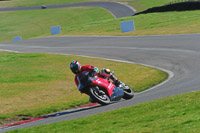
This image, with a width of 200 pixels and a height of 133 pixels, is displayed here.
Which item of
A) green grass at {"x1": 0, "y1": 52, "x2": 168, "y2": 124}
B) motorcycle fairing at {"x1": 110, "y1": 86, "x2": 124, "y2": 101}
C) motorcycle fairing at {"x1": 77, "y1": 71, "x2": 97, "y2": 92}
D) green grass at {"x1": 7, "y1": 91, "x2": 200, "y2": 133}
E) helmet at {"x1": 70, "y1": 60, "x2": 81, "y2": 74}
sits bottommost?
green grass at {"x1": 0, "y1": 52, "x2": 168, "y2": 124}

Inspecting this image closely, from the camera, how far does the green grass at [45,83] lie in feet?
51.4

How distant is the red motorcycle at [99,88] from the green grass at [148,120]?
2217 mm

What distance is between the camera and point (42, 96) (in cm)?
1767

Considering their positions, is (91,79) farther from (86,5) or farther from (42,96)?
(86,5)

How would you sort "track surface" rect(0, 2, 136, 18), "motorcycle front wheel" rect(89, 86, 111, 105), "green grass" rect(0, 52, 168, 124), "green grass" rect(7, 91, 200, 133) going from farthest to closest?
1. "track surface" rect(0, 2, 136, 18)
2. "green grass" rect(0, 52, 168, 124)
3. "motorcycle front wheel" rect(89, 86, 111, 105)
4. "green grass" rect(7, 91, 200, 133)

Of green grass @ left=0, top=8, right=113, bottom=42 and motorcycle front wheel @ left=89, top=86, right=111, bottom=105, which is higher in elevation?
green grass @ left=0, top=8, right=113, bottom=42

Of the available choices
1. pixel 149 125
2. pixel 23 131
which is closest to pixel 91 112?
pixel 23 131

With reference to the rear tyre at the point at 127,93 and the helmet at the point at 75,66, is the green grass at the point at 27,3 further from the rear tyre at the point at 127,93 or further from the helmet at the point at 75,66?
the helmet at the point at 75,66

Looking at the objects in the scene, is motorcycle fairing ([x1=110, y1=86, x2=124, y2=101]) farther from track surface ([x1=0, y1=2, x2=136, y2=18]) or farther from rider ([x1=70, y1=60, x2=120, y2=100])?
track surface ([x1=0, y1=2, x2=136, y2=18])

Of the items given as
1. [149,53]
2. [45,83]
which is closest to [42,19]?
[149,53]

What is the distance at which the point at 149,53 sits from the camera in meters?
26.6

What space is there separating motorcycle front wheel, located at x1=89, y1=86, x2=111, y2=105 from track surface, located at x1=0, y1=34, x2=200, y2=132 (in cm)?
23

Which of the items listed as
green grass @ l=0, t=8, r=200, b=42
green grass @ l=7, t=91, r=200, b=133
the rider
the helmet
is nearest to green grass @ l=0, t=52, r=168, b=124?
the rider

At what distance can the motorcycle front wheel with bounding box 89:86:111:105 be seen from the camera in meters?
13.2
